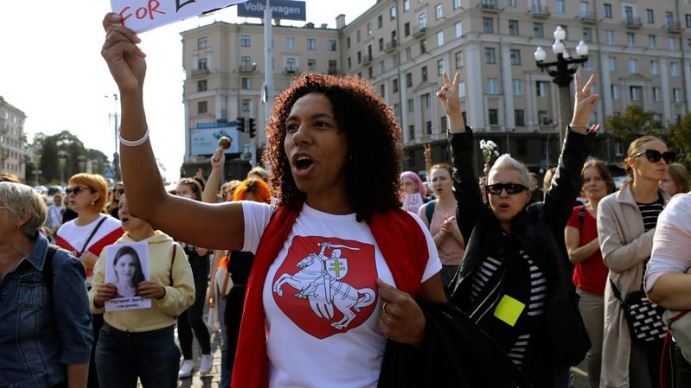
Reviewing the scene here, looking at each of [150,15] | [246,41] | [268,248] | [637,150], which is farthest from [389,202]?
[246,41]

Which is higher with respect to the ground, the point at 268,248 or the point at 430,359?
the point at 268,248

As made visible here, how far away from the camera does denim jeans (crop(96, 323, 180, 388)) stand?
3.85m

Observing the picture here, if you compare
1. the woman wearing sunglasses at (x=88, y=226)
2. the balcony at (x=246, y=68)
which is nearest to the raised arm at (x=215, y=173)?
the woman wearing sunglasses at (x=88, y=226)

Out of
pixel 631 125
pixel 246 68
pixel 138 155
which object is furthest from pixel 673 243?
pixel 246 68

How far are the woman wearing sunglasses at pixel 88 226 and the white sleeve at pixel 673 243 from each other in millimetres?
4098

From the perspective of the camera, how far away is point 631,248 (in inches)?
150

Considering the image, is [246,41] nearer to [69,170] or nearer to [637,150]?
[69,170]

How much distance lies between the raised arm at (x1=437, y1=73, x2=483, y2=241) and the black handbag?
Answer: 131 cm

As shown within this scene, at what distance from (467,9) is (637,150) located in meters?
49.9

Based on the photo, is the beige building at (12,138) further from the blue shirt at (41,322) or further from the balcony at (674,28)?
the blue shirt at (41,322)

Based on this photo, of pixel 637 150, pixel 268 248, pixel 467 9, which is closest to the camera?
pixel 268 248

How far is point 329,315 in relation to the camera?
1835 millimetres

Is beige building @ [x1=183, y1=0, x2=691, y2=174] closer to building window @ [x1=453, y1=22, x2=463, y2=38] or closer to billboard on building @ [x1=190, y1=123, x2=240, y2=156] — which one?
building window @ [x1=453, y1=22, x2=463, y2=38]

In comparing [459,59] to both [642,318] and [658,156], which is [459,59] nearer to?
[658,156]
